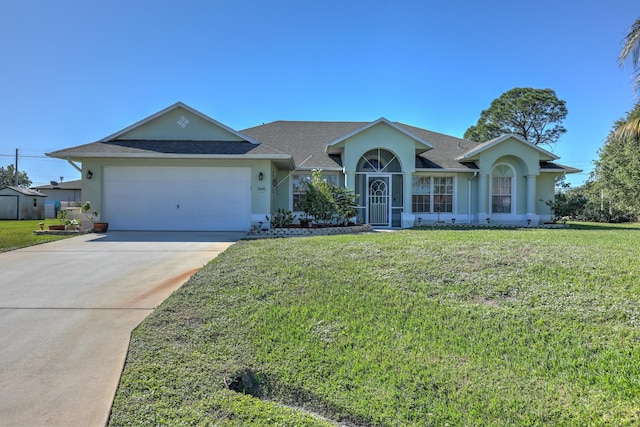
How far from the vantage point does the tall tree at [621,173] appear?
23484mm

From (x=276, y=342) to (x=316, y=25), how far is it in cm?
1326

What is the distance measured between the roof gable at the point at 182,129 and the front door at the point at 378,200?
18.9 ft

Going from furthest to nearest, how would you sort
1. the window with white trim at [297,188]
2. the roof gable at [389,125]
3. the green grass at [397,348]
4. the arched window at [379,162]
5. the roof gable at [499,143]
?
the window with white trim at [297,188] < the arched window at [379,162] < the roof gable at [499,143] < the roof gable at [389,125] < the green grass at [397,348]

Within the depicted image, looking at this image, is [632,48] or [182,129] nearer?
[632,48]

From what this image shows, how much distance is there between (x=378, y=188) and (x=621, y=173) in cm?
1938

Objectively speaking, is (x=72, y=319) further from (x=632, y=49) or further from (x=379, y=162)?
(x=632, y=49)

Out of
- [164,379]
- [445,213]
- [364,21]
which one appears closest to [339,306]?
[164,379]

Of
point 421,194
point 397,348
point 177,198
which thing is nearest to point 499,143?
point 421,194

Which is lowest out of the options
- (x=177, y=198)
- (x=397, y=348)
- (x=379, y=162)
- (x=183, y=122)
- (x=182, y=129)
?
(x=397, y=348)

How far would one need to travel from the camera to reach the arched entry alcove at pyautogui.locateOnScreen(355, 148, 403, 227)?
1664cm

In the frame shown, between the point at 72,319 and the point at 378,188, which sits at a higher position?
the point at 378,188

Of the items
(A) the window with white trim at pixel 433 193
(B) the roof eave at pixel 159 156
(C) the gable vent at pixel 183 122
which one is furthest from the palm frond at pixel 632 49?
(C) the gable vent at pixel 183 122

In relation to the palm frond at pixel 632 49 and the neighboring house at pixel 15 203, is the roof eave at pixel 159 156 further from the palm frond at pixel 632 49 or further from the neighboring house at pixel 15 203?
the neighboring house at pixel 15 203

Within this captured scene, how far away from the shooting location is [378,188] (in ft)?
55.1
